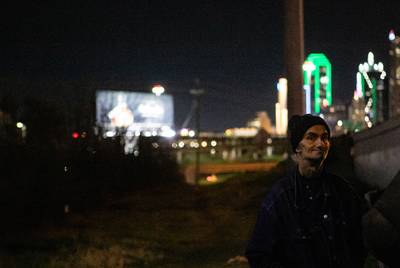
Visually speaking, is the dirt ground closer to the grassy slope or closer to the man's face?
the grassy slope

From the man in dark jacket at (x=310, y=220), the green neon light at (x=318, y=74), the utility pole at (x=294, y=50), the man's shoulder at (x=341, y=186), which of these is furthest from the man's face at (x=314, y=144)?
the green neon light at (x=318, y=74)

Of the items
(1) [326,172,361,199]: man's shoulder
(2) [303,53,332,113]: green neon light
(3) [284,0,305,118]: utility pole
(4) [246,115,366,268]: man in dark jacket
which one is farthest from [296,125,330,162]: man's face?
(2) [303,53,332,113]: green neon light

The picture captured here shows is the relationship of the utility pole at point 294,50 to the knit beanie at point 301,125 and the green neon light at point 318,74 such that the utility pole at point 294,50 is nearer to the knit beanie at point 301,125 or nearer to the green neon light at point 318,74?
the knit beanie at point 301,125

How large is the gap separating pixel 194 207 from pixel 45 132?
6.20 m

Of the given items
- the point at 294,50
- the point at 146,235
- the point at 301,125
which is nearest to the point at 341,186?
the point at 301,125

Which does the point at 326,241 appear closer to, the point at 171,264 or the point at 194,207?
the point at 171,264

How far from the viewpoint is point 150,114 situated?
63750 mm

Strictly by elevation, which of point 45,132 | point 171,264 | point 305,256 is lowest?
point 171,264

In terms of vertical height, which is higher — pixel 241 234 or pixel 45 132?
pixel 45 132

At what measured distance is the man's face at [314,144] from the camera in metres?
3.06

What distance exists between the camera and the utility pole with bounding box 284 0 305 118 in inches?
389

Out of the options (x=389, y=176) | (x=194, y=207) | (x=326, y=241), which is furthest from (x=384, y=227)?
(x=194, y=207)

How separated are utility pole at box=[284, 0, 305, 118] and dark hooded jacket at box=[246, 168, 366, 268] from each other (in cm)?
693

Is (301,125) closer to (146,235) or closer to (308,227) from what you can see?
(308,227)
